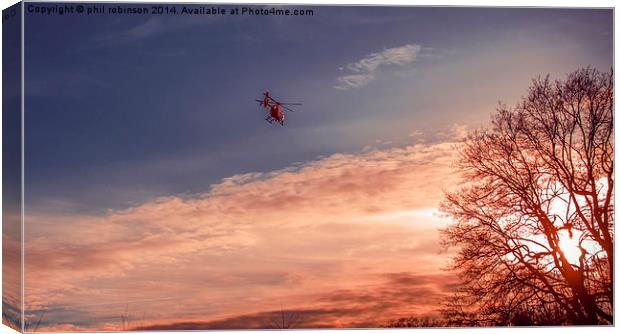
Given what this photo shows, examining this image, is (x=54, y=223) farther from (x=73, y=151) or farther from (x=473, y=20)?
(x=473, y=20)

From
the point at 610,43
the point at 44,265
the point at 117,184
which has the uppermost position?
the point at 610,43

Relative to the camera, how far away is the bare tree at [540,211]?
17359mm

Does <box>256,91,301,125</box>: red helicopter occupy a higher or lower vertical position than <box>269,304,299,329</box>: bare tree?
higher

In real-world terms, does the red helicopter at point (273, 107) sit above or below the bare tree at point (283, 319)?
above

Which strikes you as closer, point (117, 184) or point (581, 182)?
point (117, 184)

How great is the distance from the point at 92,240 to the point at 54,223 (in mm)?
700

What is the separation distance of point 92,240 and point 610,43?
391 inches

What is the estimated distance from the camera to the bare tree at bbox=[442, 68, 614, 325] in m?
17.4

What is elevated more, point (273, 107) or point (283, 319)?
point (273, 107)

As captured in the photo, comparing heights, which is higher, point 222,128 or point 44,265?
point 222,128

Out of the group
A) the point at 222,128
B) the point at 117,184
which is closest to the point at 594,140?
the point at 222,128

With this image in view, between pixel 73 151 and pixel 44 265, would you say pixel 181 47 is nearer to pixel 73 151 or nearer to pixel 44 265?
pixel 73 151

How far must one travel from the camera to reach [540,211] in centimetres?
1762

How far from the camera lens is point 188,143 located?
16.7 metres
